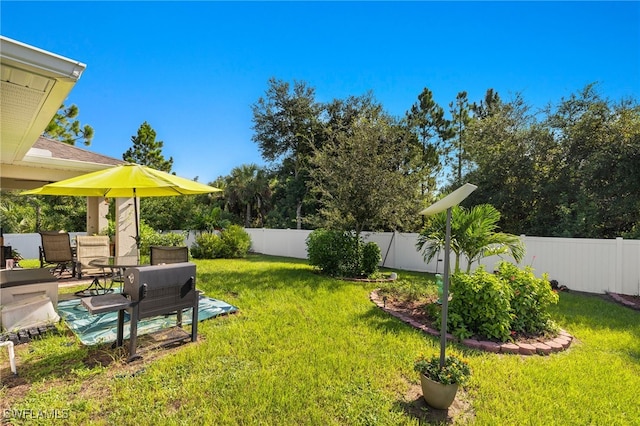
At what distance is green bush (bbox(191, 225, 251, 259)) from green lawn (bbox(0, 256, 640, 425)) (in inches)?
382

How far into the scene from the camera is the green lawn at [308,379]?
2.72m

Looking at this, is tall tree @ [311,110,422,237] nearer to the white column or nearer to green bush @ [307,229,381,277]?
green bush @ [307,229,381,277]

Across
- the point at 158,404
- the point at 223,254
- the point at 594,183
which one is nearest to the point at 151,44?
the point at 223,254

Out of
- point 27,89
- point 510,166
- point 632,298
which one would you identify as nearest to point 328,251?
point 632,298

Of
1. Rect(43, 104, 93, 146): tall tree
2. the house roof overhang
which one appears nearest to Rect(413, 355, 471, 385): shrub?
the house roof overhang

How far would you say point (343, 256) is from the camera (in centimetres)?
955

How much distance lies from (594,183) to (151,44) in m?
14.4

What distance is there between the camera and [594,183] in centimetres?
1034

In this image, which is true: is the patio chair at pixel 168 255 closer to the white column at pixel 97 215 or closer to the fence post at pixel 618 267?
the white column at pixel 97 215

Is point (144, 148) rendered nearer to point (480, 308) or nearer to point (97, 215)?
point (97, 215)

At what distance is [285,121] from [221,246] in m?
15.1

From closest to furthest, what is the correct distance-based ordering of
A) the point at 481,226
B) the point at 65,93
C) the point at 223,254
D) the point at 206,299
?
the point at 65,93, the point at 481,226, the point at 206,299, the point at 223,254

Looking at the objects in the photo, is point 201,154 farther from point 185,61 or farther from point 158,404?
point 158,404

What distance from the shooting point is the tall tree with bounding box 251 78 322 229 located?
25.8m
